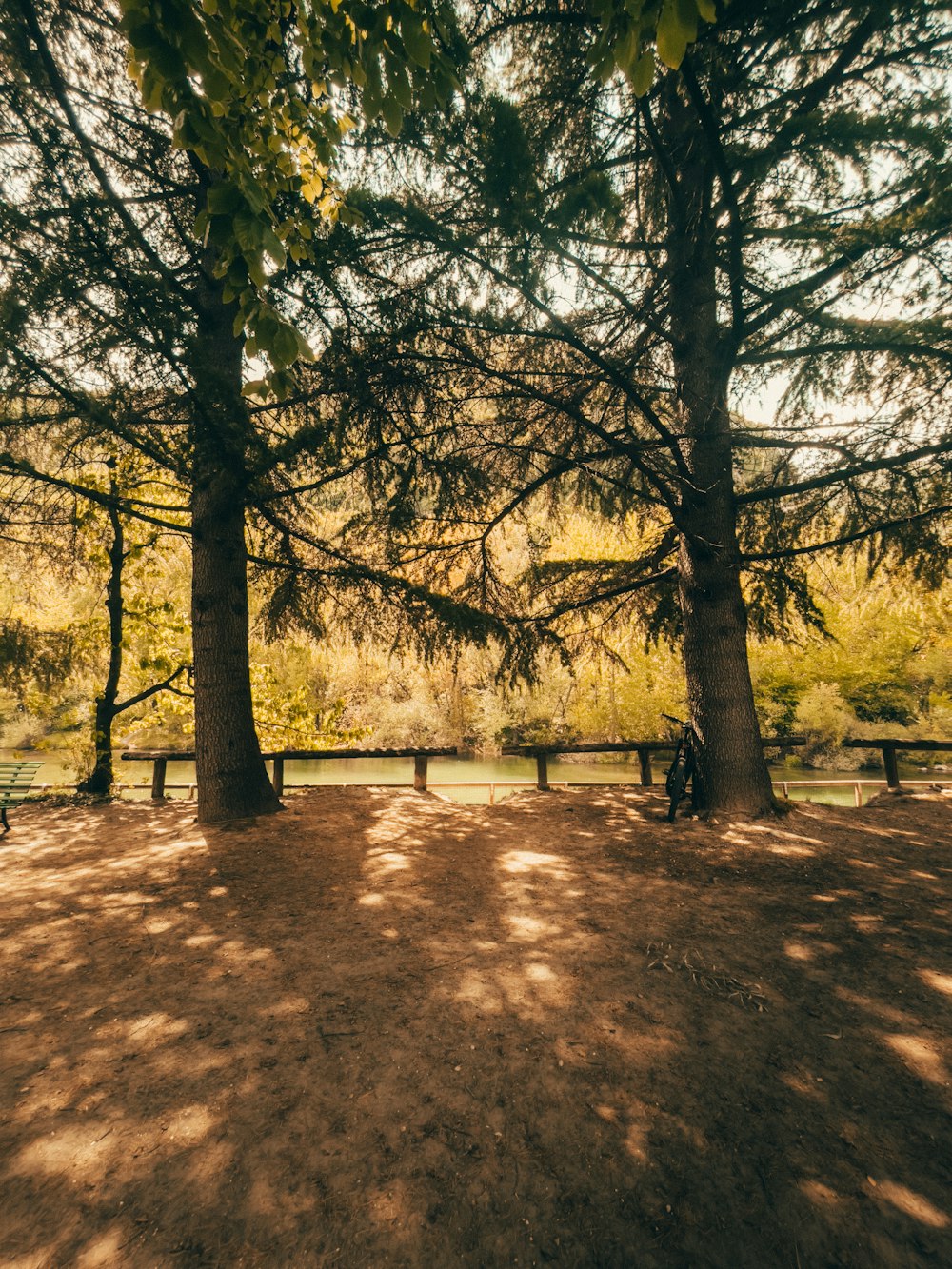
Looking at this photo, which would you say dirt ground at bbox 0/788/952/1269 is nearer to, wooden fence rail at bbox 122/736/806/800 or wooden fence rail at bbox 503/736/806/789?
wooden fence rail at bbox 122/736/806/800

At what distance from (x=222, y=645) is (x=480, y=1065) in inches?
210

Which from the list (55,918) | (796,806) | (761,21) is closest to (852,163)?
(761,21)

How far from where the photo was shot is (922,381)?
5871mm

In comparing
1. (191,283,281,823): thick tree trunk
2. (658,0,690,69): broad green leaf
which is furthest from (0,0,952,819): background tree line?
(658,0,690,69): broad green leaf

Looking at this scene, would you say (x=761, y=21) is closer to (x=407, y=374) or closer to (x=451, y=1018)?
(x=407, y=374)

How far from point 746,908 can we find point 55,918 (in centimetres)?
514

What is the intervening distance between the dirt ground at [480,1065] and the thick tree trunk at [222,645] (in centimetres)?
155

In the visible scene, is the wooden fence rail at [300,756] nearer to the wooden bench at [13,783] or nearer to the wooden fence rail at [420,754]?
the wooden fence rail at [420,754]

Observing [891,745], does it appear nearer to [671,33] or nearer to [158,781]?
[671,33]

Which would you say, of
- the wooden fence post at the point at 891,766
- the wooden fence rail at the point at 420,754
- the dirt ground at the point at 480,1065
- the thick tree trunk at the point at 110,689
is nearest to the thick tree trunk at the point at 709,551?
the dirt ground at the point at 480,1065

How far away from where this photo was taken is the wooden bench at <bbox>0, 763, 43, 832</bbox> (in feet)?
22.4

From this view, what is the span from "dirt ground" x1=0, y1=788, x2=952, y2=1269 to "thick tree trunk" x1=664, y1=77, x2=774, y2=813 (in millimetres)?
1425

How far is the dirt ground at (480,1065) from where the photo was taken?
1.92 m

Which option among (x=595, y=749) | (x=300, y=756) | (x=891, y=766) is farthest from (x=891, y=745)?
(x=300, y=756)
